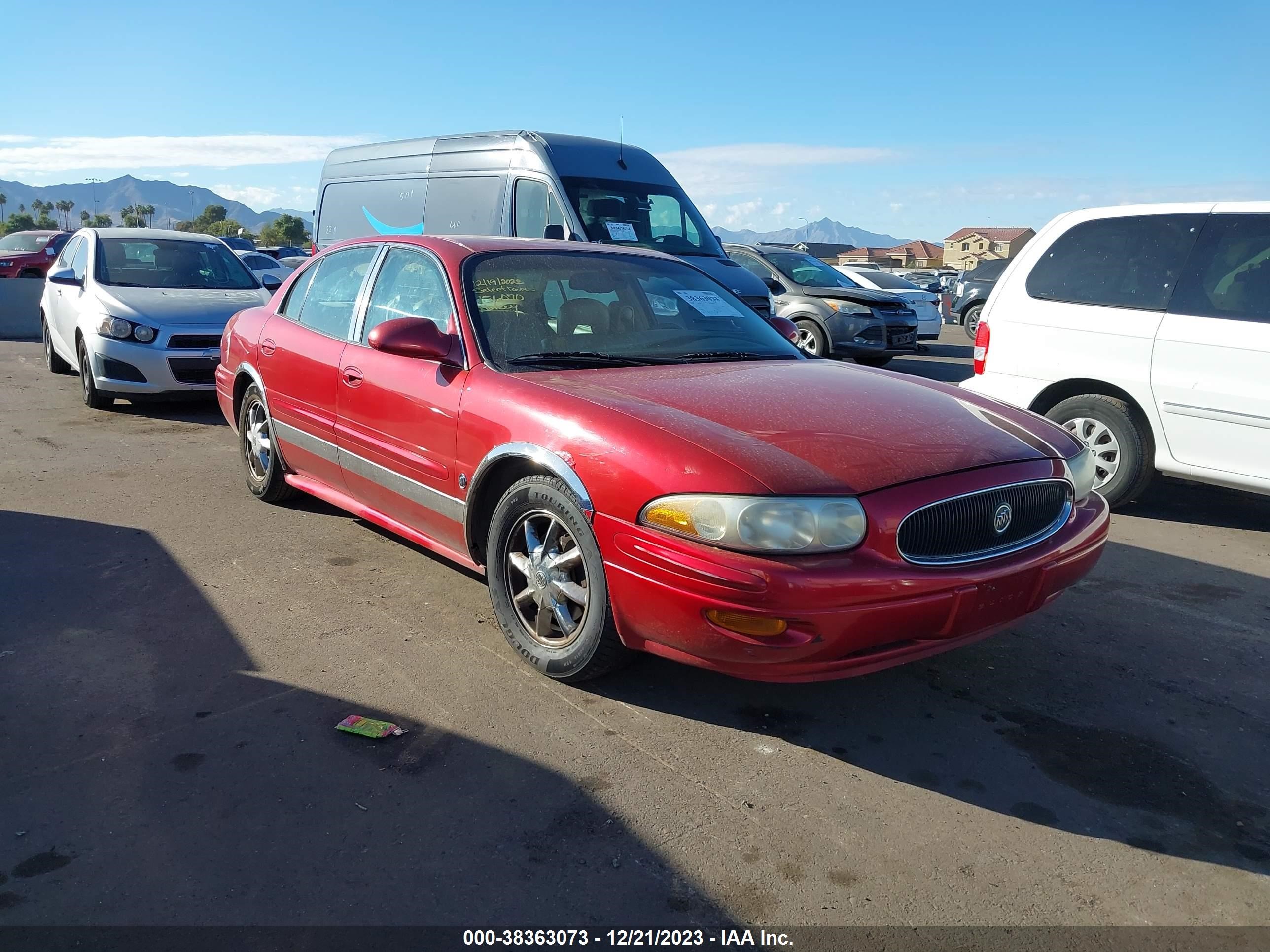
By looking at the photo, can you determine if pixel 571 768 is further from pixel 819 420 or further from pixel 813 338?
pixel 813 338

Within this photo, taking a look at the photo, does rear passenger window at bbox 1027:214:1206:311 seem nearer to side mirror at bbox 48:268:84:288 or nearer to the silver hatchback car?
the silver hatchback car

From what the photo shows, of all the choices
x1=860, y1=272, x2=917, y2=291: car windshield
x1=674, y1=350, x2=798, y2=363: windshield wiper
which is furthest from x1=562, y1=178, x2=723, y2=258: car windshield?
x1=860, y1=272, x2=917, y2=291: car windshield

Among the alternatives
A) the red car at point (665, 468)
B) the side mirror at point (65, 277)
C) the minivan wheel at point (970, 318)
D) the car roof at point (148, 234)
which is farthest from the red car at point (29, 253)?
the red car at point (665, 468)

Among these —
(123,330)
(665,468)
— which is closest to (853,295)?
(123,330)

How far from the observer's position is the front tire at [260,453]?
550cm

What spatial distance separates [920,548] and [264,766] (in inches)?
81.8

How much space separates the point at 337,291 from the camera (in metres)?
4.95

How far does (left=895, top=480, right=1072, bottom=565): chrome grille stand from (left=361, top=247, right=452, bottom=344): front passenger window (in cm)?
207

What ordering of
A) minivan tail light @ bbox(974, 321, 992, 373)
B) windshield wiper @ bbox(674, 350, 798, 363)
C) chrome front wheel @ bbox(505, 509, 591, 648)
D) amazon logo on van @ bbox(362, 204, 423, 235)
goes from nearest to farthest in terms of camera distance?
chrome front wheel @ bbox(505, 509, 591, 648), windshield wiper @ bbox(674, 350, 798, 363), minivan tail light @ bbox(974, 321, 992, 373), amazon logo on van @ bbox(362, 204, 423, 235)

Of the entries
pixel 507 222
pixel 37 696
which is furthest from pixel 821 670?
pixel 507 222

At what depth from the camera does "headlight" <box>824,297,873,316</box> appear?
12.6 metres

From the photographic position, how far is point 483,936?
2.25 m

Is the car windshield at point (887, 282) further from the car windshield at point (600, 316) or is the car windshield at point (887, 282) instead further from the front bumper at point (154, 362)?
the car windshield at point (600, 316)

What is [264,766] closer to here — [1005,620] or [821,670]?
[821,670]
